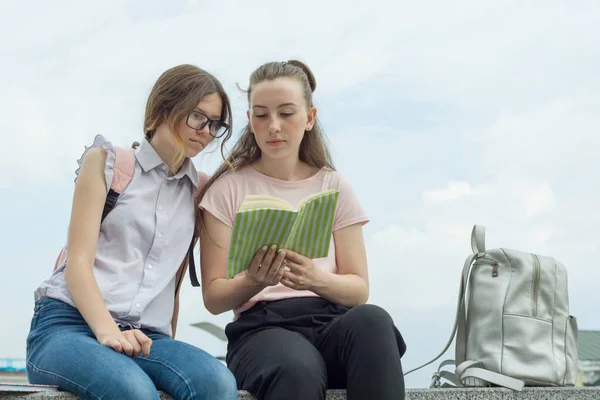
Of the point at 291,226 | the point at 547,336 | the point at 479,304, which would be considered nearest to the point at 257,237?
the point at 291,226

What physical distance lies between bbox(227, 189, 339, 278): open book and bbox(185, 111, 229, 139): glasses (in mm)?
486

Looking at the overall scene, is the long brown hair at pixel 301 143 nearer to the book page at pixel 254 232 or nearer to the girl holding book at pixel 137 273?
the girl holding book at pixel 137 273

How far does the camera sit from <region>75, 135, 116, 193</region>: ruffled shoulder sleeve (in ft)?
8.47

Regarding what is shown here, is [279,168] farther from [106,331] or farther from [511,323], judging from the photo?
[511,323]

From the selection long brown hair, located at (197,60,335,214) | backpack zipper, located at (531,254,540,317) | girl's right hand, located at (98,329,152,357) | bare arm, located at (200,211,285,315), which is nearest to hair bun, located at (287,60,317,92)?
long brown hair, located at (197,60,335,214)

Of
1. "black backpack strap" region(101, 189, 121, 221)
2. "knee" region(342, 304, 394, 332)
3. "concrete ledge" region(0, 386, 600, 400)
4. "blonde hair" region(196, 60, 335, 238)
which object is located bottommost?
"concrete ledge" region(0, 386, 600, 400)

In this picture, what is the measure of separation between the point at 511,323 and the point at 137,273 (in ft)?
4.91

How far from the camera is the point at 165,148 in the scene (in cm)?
270

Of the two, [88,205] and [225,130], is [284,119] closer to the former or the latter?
[225,130]

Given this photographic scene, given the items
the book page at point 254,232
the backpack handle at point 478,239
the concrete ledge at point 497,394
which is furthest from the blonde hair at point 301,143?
the concrete ledge at point 497,394

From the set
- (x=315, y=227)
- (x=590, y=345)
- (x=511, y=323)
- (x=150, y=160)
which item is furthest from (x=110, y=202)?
(x=590, y=345)

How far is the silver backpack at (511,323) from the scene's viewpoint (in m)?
3.07

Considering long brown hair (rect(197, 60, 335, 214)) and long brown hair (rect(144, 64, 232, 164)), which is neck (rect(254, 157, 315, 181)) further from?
long brown hair (rect(144, 64, 232, 164))

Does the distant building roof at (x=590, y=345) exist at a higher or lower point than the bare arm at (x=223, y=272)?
lower
